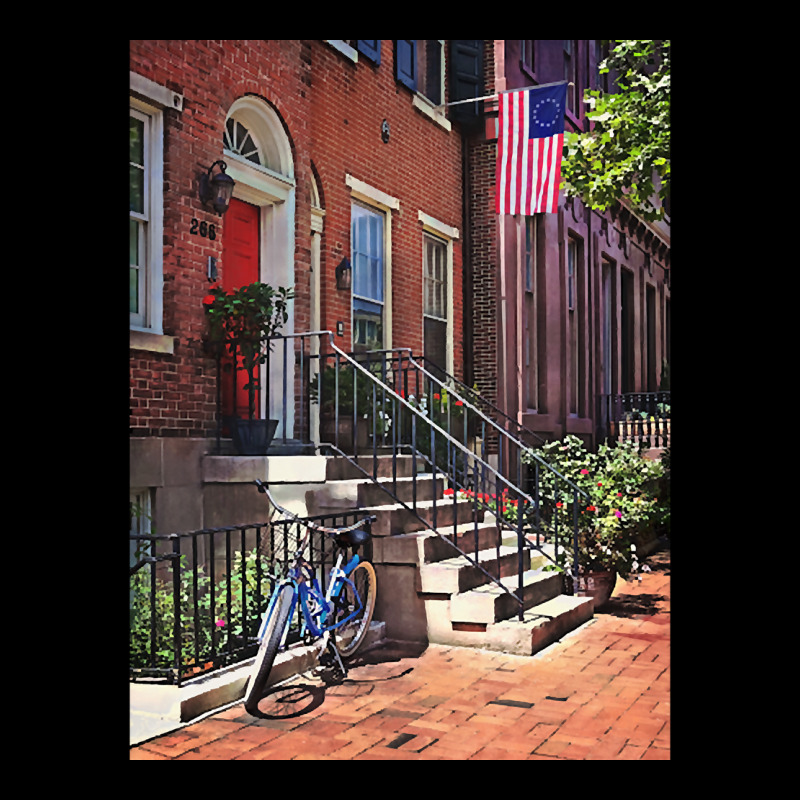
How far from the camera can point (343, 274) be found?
367 inches

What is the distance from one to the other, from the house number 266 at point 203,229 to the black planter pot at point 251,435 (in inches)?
60.1

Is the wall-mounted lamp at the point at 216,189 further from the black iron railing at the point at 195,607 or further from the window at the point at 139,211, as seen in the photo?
the black iron railing at the point at 195,607

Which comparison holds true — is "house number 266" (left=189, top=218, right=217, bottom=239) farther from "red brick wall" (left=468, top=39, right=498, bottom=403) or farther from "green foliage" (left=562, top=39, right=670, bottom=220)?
"red brick wall" (left=468, top=39, right=498, bottom=403)

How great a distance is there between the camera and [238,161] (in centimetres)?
789

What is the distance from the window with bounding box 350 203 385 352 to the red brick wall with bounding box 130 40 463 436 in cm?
24

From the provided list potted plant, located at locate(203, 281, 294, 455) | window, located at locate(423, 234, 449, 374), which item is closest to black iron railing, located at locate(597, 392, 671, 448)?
window, located at locate(423, 234, 449, 374)

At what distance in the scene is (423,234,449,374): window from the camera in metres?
11.3

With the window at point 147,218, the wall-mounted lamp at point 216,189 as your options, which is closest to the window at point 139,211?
the window at point 147,218

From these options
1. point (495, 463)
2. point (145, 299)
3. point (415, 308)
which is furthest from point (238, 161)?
point (495, 463)

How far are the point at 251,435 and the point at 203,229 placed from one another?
172 centimetres

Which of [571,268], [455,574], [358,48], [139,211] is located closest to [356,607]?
[455,574]

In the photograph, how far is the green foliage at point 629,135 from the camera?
303 inches

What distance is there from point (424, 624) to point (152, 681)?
2442 mm

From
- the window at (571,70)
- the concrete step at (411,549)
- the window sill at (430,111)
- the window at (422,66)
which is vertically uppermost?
the window at (571,70)
